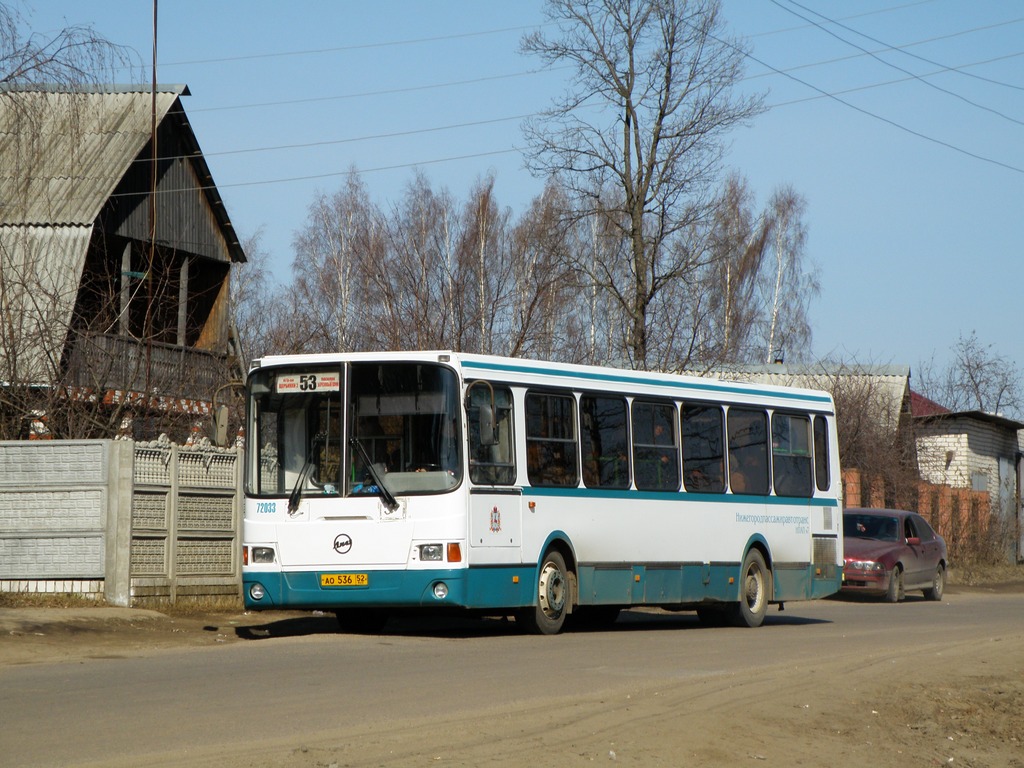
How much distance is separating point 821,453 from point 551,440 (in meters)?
6.01

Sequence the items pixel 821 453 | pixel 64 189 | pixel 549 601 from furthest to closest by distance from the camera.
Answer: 1. pixel 64 189
2. pixel 821 453
3. pixel 549 601

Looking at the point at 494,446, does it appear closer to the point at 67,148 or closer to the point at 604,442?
the point at 604,442

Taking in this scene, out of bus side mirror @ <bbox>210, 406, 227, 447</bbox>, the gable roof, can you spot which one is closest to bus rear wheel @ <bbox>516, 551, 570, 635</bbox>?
bus side mirror @ <bbox>210, 406, 227, 447</bbox>

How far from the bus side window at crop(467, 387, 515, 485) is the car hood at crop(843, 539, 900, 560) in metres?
13.8

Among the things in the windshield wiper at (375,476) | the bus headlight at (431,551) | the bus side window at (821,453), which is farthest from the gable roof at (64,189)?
the bus side window at (821,453)

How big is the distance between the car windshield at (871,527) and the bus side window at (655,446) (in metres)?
11.9

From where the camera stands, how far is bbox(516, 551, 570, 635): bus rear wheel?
52.8 feet

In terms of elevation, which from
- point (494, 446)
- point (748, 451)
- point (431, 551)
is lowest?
point (431, 551)

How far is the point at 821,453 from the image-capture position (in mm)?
20953

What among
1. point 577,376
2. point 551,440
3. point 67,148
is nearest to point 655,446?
point 577,376

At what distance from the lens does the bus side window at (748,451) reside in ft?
63.0

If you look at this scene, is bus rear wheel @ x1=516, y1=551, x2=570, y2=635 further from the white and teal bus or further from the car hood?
the car hood

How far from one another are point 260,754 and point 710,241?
90.8 feet

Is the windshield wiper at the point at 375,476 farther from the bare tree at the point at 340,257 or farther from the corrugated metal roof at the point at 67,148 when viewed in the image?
the bare tree at the point at 340,257
